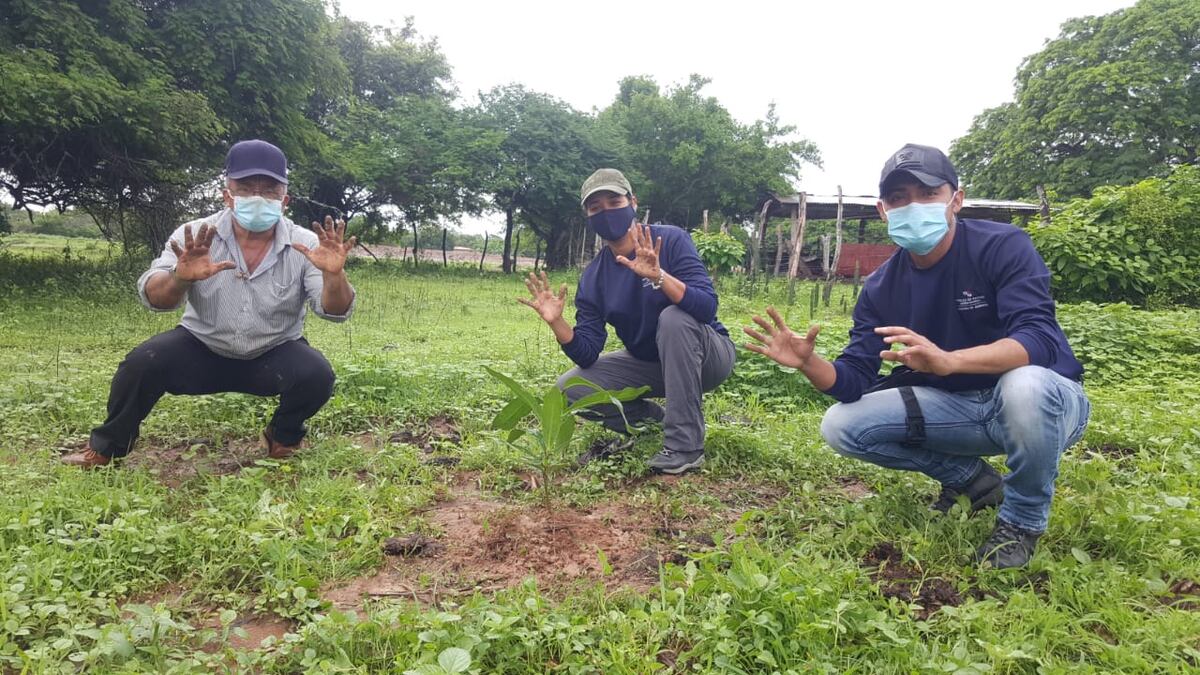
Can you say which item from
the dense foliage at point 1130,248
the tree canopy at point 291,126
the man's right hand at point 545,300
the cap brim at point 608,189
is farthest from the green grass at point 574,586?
the tree canopy at point 291,126

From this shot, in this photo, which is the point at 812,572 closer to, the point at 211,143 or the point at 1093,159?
the point at 211,143

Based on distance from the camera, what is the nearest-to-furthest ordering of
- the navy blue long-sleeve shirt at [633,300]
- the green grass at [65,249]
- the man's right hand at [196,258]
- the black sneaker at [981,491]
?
→ the black sneaker at [981,491]
the man's right hand at [196,258]
the navy blue long-sleeve shirt at [633,300]
the green grass at [65,249]

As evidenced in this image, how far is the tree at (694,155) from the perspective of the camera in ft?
90.0

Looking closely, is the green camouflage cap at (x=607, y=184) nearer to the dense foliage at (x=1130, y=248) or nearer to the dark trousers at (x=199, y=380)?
the dark trousers at (x=199, y=380)

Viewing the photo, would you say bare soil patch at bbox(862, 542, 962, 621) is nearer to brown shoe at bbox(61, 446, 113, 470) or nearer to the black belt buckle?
the black belt buckle

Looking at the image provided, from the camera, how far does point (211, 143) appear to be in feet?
33.2

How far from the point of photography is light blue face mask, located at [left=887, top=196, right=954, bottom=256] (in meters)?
2.28

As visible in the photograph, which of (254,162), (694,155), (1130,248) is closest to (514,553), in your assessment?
(254,162)

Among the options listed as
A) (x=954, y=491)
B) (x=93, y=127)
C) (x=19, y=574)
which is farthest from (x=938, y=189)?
(x=93, y=127)

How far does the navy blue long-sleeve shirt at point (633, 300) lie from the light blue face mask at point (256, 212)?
140 cm

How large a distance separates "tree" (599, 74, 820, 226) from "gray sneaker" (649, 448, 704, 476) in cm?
2414

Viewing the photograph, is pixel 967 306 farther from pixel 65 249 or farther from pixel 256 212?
pixel 65 249

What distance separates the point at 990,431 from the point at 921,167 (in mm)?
886

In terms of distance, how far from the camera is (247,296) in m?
3.04
